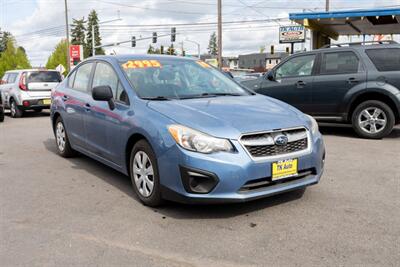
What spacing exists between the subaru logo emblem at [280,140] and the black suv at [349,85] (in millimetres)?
4803

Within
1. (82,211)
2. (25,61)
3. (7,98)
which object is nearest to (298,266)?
(82,211)

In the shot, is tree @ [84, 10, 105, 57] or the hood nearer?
the hood

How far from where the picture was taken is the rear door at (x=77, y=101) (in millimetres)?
5844

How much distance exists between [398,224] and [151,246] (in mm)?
2204

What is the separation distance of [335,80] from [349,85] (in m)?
0.30

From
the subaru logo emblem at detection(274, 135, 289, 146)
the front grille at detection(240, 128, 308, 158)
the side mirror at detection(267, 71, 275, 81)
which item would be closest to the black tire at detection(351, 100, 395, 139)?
the side mirror at detection(267, 71, 275, 81)

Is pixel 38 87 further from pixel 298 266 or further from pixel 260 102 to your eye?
pixel 298 266

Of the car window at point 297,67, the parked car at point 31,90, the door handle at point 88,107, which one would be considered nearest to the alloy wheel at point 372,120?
the car window at point 297,67

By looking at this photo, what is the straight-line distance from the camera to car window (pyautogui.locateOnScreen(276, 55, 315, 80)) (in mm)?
8859

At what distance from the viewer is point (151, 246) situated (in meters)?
3.46

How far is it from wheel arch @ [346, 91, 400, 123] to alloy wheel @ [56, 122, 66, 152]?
17.6 feet

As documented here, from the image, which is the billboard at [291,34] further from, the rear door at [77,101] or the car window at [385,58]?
the rear door at [77,101]

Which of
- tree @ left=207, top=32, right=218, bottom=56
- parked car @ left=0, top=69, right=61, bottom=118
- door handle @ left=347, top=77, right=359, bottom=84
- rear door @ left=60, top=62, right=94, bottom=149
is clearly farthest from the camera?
tree @ left=207, top=32, right=218, bottom=56

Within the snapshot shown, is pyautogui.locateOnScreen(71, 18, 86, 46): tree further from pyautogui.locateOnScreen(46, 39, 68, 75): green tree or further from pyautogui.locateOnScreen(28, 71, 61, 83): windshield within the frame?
pyautogui.locateOnScreen(28, 71, 61, 83): windshield
